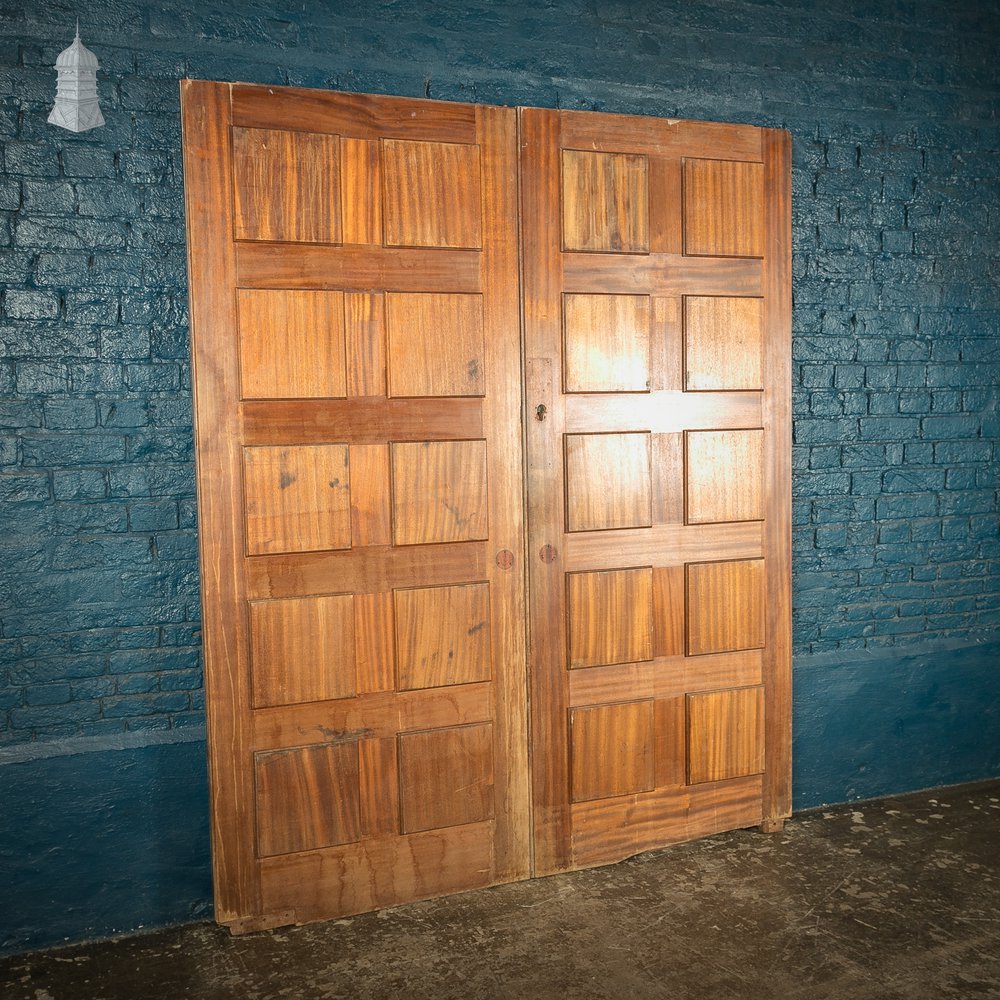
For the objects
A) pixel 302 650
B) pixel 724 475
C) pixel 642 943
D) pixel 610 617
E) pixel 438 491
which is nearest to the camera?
pixel 642 943

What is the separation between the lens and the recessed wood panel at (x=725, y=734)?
3.41 metres

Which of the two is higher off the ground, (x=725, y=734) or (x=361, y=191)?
(x=361, y=191)

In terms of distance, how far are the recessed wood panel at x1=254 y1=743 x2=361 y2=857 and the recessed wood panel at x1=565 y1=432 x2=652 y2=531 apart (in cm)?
105

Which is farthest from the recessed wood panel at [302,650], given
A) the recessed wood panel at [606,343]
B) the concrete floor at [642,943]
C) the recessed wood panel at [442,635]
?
the recessed wood panel at [606,343]

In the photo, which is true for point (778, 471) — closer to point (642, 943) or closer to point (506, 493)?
point (506, 493)

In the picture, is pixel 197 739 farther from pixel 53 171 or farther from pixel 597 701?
pixel 53 171

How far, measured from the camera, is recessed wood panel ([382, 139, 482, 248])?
9.75ft

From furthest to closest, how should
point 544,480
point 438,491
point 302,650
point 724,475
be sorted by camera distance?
point 724,475, point 544,480, point 438,491, point 302,650

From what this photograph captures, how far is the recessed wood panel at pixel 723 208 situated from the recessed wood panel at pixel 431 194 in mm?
757

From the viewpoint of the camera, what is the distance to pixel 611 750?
130 inches

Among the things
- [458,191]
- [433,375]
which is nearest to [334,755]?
[433,375]

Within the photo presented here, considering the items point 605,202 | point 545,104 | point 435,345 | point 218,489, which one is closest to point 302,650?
point 218,489

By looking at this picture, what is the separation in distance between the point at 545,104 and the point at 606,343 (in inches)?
32.9

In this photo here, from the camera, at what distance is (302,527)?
2.93m
